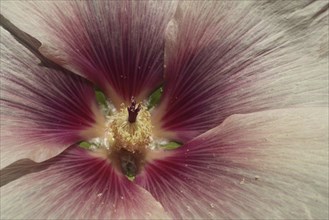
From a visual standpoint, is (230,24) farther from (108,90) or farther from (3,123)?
(3,123)

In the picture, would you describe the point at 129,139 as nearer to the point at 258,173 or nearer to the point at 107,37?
the point at 107,37

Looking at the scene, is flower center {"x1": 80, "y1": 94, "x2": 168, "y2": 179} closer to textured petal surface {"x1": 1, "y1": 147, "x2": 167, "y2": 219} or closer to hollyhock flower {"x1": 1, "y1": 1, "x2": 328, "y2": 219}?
hollyhock flower {"x1": 1, "y1": 1, "x2": 328, "y2": 219}

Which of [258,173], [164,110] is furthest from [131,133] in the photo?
[258,173]

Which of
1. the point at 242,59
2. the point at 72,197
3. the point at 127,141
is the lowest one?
the point at 72,197

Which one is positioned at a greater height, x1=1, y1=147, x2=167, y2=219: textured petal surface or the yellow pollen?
the yellow pollen

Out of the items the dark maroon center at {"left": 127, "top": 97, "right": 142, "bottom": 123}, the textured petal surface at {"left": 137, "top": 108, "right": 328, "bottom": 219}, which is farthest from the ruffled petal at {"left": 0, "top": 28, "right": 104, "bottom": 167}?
the textured petal surface at {"left": 137, "top": 108, "right": 328, "bottom": 219}

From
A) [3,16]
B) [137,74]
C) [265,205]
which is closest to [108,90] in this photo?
[137,74]

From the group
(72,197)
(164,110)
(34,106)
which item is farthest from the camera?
(164,110)

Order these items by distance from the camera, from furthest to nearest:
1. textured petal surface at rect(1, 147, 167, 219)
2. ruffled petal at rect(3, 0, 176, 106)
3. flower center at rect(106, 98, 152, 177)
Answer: flower center at rect(106, 98, 152, 177)
ruffled petal at rect(3, 0, 176, 106)
textured petal surface at rect(1, 147, 167, 219)
